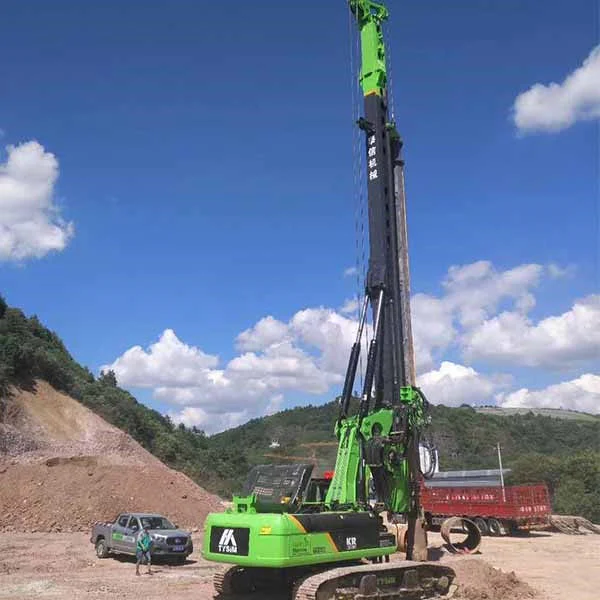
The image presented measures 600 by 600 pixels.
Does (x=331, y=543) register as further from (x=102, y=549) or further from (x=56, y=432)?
(x=56, y=432)

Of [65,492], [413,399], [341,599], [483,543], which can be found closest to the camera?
[341,599]

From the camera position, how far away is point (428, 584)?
1252 centimetres

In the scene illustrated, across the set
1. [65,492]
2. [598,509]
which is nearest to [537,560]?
[65,492]

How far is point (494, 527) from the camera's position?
27031 mm

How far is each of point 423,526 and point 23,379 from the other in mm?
31925

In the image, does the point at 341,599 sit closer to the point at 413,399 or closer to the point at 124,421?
the point at 413,399

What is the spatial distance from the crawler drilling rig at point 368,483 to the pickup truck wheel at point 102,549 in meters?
8.58

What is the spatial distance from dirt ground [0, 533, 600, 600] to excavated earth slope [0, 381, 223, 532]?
3520mm

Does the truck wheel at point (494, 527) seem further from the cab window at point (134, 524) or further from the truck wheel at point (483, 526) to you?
the cab window at point (134, 524)

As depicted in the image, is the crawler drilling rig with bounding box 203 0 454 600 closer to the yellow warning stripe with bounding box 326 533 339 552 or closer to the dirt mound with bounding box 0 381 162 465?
the yellow warning stripe with bounding box 326 533 339 552

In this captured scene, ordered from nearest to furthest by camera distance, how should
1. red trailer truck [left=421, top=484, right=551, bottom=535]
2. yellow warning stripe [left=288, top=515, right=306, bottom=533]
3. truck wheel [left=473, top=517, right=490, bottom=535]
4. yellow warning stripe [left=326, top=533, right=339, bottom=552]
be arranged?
yellow warning stripe [left=288, top=515, right=306, bottom=533]
yellow warning stripe [left=326, top=533, right=339, bottom=552]
red trailer truck [left=421, top=484, right=551, bottom=535]
truck wheel [left=473, top=517, right=490, bottom=535]

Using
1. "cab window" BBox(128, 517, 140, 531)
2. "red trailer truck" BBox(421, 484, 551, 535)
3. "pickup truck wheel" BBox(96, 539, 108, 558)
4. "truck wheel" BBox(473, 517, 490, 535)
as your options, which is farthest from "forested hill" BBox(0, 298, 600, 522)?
"pickup truck wheel" BBox(96, 539, 108, 558)

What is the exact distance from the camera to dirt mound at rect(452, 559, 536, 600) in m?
13.0

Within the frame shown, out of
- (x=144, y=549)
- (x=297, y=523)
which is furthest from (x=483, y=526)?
(x=297, y=523)
